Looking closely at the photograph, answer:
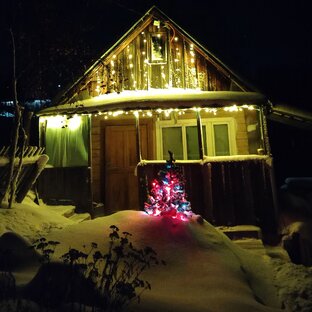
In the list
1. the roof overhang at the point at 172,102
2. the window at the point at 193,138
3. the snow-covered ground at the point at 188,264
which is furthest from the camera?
the window at the point at 193,138

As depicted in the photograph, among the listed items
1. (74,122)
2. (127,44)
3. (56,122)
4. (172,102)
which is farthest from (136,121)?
(127,44)

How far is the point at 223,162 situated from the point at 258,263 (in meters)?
2.99

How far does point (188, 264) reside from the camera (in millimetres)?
5113

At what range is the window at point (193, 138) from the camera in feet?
35.3

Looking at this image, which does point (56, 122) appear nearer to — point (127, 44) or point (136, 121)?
point (136, 121)

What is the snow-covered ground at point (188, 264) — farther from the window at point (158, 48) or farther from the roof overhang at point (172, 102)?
the window at point (158, 48)

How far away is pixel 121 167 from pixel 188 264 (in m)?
6.06

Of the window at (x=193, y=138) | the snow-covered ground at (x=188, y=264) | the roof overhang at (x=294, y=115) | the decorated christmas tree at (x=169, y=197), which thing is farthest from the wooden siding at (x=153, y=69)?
the snow-covered ground at (x=188, y=264)

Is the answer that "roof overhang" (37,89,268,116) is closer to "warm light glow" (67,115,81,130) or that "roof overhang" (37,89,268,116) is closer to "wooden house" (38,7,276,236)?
"wooden house" (38,7,276,236)

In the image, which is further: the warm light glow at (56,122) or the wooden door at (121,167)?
the wooden door at (121,167)

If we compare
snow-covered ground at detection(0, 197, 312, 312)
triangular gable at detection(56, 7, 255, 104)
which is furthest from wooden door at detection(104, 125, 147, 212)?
snow-covered ground at detection(0, 197, 312, 312)

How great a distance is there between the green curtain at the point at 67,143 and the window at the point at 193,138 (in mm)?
2535

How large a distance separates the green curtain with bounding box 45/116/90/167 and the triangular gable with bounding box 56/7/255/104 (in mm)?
1045

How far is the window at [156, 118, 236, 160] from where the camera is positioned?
35.3 ft
